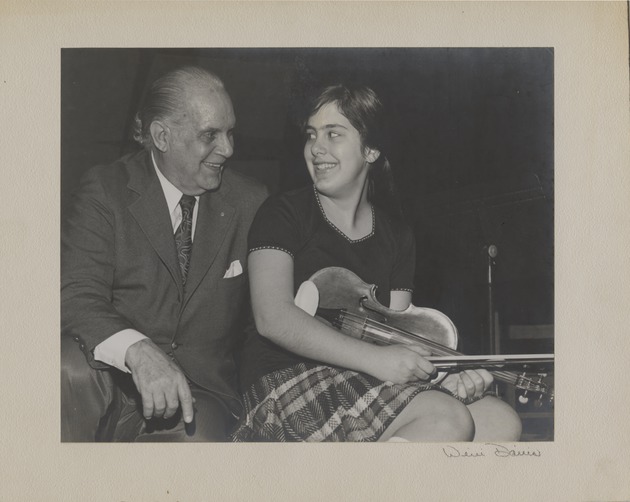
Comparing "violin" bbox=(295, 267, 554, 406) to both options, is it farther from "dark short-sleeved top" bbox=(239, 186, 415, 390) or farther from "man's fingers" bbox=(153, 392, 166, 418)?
"man's fingers" bbox=(153, 392, 166, 418)

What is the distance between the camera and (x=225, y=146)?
13.5 ft

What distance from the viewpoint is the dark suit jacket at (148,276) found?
13.3ft

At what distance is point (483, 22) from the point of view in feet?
13.6

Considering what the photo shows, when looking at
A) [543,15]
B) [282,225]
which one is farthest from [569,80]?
[282,225]

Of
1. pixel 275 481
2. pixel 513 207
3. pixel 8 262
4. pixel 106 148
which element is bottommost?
pixel 275 481

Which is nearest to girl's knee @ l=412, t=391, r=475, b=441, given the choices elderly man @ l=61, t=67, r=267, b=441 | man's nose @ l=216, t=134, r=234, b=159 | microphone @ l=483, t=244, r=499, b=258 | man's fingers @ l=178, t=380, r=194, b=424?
microphone @ l=483, t=244, r=499, b=258

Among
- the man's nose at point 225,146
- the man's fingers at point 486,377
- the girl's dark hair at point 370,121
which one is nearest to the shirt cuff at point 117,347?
the man's nose at point 225,146

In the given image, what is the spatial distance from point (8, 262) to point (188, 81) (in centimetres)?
120

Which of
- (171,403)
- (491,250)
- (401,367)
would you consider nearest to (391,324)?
(401,367)

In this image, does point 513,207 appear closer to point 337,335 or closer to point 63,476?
point 337,335

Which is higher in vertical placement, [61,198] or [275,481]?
[61,198]

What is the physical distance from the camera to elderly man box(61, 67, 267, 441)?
158 inches

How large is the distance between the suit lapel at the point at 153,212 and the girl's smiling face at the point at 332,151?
718 mm

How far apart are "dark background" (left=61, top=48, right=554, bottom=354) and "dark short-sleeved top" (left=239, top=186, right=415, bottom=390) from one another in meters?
0.09
